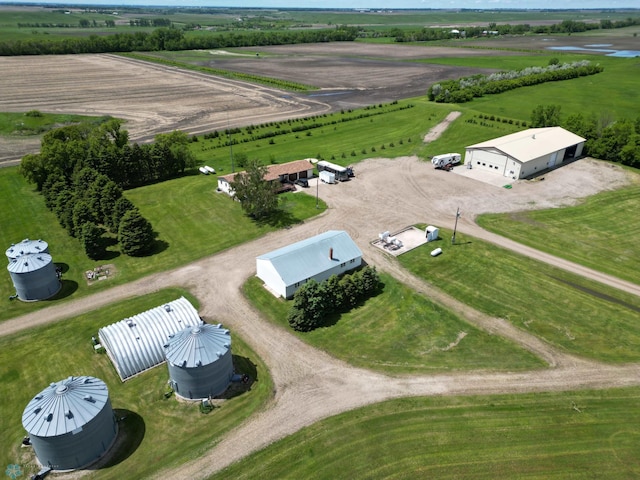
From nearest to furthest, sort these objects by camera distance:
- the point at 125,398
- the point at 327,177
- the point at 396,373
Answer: the point at 125,398 < the point at 396,373 < the point at 327,177

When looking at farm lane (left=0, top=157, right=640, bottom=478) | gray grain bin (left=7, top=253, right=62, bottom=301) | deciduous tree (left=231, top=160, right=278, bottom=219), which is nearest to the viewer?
farm lane (left=0, top=157, right=640, bottom=478)

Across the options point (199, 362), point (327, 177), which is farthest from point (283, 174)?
point (199, 362)

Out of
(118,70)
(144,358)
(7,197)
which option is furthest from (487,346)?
(118,70)

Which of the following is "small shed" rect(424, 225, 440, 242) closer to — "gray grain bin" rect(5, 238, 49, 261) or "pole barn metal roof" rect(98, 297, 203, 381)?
"pole barn metal roof" rect(98, 297, 203, 381)

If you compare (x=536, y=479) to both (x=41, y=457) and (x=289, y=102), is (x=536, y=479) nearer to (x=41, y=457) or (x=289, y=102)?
(x=41, y=457)

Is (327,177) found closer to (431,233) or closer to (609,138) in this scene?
(431,233)

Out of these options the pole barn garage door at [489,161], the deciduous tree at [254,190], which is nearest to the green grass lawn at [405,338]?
the deciduous tree at [254,190]

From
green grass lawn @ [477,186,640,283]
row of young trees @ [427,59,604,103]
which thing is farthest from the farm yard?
row of young trees @ [427,59,604,103]
